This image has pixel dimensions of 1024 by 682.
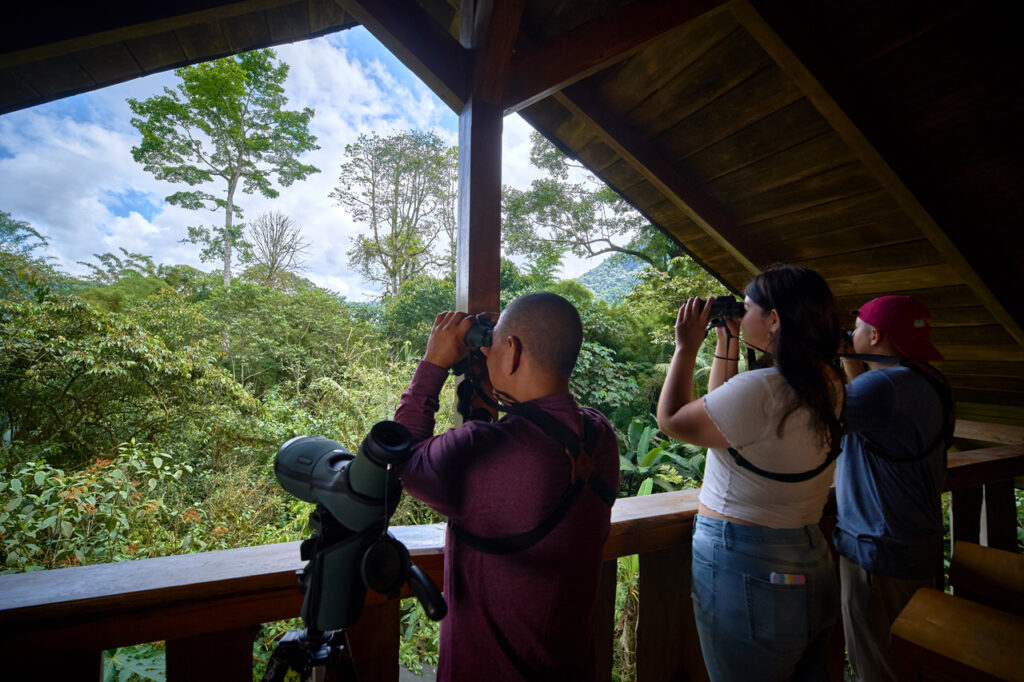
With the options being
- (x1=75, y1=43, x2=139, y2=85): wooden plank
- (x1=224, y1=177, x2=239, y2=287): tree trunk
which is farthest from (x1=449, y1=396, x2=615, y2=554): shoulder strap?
(x1=224, y1=177, x2=239, y2=287): tree trunk

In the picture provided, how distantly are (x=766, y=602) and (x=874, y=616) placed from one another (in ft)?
2.04

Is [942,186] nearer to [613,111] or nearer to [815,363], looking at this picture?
[613,111]

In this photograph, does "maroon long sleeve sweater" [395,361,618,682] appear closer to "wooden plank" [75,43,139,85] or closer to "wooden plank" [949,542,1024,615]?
"wooden plank" [949,542,1024,615]

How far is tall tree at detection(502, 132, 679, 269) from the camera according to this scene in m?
12.3

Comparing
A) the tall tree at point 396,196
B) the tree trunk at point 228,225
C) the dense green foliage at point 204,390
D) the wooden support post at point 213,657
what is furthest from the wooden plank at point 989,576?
the tree trunk at point 228,225

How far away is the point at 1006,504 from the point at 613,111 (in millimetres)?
2513

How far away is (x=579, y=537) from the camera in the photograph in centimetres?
78

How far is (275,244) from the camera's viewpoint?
1324 cm

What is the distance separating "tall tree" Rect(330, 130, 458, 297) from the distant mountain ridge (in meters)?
5.24

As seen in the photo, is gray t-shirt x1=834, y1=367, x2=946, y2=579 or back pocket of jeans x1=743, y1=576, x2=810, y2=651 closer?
back pocket of jeans x1=743, y1=576, x2=810, y2=651

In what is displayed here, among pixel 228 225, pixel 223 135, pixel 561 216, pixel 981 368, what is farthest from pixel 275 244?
pixel 981 368

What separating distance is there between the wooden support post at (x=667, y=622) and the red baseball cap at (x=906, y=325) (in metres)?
0.92

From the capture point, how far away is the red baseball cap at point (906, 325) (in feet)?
4.34

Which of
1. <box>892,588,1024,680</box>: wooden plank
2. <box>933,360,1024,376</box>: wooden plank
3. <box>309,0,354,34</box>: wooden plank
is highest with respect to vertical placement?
<box>309,0,354,34</box>: wooden plank
